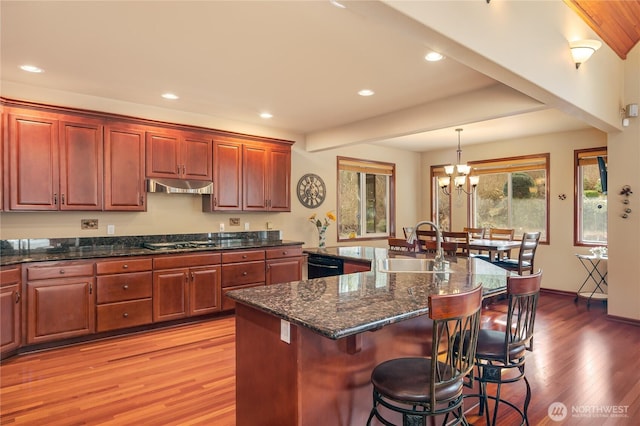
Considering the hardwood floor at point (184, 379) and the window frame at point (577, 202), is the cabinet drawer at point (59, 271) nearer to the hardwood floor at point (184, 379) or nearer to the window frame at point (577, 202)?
the hardwood floor at point (184, 379)

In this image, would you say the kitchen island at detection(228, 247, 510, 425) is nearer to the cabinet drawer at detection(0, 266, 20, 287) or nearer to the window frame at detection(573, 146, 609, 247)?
the cabinet drawer at detection(0, 266, 20, 287)

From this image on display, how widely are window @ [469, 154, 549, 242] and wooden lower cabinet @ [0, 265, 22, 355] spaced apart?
684cm

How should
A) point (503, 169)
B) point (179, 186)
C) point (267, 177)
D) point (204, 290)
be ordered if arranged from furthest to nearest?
point (503, 169) < point (267, 177) < point (179, 186) < point (204, 290)

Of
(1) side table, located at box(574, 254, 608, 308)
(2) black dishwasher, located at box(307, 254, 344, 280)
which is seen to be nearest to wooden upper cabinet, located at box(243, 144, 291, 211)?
(2) black dishwasher, located at box(307, 254, 344, 280)

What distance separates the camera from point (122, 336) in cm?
393

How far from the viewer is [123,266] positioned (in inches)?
152

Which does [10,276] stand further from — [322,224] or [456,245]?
[456,245]

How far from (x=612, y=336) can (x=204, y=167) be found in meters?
4.95

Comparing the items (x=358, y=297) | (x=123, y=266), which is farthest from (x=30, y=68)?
(x=358, y=297)

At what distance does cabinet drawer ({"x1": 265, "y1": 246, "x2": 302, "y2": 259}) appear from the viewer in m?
4.98

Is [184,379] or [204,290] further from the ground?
[204,290]

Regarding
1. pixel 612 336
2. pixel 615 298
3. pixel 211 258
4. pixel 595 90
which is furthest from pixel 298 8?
pixel 615 298

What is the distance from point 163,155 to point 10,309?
209cm

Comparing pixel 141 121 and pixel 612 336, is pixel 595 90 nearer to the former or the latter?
pixel 612 336
